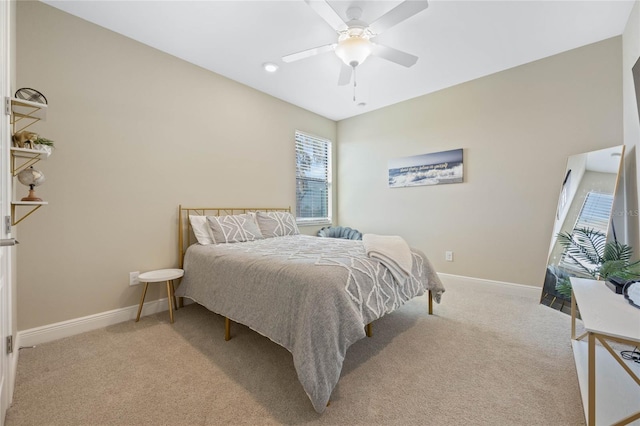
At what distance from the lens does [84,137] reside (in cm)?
221

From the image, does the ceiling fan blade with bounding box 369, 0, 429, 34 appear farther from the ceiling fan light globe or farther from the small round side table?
the small round side table

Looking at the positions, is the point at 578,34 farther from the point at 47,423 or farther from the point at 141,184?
the point at 47,423

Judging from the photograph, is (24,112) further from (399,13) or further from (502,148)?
(502,148)

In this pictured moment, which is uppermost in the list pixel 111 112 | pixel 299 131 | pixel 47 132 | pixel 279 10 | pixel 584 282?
pixel 279 10

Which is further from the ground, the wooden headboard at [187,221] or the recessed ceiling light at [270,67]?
the recessed ceiling light at [270,67]

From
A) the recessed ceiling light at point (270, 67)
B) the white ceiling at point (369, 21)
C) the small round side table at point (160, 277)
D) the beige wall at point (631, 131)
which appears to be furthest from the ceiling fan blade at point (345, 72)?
the small round side table at point (160, 277)

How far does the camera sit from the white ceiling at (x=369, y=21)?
2.08 metres

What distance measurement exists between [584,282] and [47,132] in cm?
405

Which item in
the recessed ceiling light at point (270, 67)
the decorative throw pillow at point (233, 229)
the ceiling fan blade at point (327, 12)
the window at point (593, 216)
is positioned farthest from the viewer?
the recessed ceiling light at point (270, 67)

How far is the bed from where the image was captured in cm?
137

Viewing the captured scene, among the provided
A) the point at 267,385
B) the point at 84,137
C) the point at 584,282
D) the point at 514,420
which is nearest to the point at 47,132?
the point at 84,137

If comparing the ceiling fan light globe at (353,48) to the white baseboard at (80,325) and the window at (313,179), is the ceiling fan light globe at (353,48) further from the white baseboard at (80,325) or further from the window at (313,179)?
the white baseboard at (80,325)

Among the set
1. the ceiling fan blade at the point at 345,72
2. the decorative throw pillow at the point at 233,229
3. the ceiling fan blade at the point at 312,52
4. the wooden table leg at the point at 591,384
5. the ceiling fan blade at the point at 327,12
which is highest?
the ceiling fan blade at the point at 327,12

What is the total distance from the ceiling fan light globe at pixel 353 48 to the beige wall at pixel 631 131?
2.01 metres
